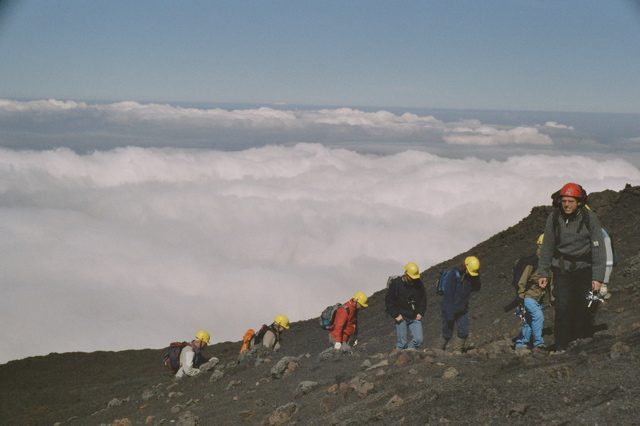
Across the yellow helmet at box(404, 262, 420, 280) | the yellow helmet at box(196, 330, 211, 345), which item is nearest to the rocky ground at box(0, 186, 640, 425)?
the yellow helmet at box(196, 330, 211, 345)

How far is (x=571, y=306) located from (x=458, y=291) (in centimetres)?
→ 208

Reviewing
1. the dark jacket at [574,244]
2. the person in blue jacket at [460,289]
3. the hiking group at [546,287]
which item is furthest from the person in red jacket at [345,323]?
the dark jacket at [574,244]

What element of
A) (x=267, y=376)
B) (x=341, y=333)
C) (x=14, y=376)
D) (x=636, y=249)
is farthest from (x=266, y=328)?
(x=14, y=376)

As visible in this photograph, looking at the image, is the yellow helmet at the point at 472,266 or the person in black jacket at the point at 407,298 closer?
the yellow helmet at the point at 472,266

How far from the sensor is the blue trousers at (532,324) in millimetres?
7594

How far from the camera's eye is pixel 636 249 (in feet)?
58.1

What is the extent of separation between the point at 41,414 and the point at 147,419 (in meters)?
10.1

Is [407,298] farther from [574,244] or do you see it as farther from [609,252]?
[609,252]

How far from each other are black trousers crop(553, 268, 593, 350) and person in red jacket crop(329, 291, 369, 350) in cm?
385

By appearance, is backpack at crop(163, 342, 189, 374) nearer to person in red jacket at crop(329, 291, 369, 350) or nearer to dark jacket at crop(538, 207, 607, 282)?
person in red jacket at crop(329, 291, 369, 350)

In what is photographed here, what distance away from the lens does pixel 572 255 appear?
6.41 metres

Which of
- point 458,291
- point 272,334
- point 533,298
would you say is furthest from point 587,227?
point 272,334

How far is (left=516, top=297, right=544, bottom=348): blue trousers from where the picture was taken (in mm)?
7594

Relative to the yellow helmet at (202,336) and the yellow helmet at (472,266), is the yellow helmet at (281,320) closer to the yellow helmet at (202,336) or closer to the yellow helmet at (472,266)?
the yellow helmet at (202,336)
